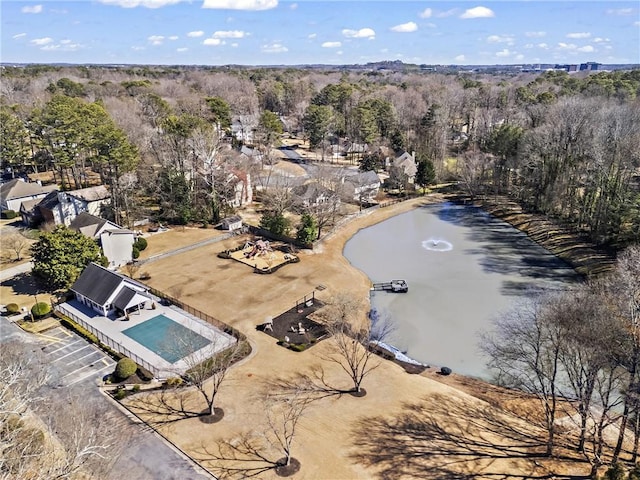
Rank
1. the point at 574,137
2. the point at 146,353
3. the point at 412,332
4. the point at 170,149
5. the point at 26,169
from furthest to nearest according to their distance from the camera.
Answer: the point at 26,169 → the point at 170,149 → the point at 574,137 → the point at 412,332 → the point at 146,353

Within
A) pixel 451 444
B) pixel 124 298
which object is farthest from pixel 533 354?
pixel 124 298

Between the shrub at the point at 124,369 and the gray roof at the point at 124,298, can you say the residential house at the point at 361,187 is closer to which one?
the gray roof at the point at 124,298

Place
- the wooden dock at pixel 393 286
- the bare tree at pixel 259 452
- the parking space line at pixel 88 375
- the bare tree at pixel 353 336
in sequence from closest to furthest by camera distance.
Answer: the bare tree at pixel 259 452 < the parking space line at pixel 88 375 < the bare tree at pixel 353 336 < the wooden dock at pixel 393 286

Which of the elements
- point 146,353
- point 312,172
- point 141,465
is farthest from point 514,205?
point 141,465

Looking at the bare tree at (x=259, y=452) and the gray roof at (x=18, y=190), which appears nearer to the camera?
the bare tree at (x=259, y=452)

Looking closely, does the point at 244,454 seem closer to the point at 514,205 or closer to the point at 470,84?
the point at 514,205

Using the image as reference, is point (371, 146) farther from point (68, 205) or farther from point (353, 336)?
point (353, 336)

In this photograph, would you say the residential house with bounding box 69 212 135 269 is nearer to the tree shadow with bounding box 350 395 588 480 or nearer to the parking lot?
the parking lot

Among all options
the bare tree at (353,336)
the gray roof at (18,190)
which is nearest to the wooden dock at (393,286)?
the bare tree at (353,336)
